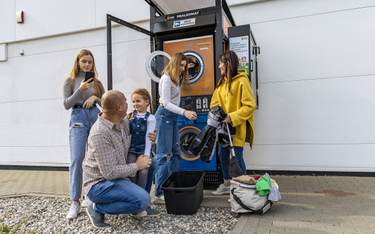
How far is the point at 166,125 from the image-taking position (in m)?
2.88

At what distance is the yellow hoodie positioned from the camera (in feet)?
8.85

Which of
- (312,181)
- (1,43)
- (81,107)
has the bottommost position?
(312,181)

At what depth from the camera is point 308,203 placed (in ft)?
8.79

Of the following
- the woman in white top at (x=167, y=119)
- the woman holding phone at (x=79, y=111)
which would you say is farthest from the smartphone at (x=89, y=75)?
the woman in white top at (x=167, y=119)

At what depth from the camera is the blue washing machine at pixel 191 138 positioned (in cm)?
348

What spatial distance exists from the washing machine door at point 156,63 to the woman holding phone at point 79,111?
0.91 meters

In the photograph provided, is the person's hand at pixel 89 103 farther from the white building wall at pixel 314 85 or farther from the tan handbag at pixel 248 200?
the white building wall at pixel 314 85

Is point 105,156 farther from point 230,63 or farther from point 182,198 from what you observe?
point 230,63

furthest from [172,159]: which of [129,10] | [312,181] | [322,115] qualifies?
[129,10]

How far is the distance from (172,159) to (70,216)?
1.21 metres

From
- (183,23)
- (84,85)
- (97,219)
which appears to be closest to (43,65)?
(183,23)

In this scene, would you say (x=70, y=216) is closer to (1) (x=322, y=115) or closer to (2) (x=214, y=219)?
(2) (x=214, y=219)

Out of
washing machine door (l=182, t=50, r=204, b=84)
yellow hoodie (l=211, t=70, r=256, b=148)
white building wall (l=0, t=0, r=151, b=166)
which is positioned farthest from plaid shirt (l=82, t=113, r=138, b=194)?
white building wall (l=0, t=0, r=151, b=166)

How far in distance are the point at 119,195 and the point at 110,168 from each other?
0.80ft
